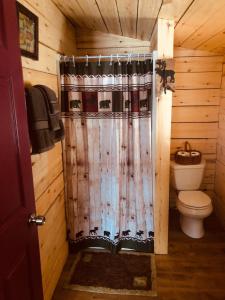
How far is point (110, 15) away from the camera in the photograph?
78.3 inches

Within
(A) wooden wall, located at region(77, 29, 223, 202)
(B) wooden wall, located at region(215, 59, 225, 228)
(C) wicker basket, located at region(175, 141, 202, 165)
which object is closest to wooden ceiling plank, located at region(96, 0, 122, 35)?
(A) wooden wall, located at region(77, 29, 223, 202)

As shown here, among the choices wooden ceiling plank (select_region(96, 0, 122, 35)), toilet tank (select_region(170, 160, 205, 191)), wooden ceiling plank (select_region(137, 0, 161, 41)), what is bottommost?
toilet tank (select_region(170, 160, 205, 191))

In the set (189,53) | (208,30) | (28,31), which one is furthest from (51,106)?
(189,53)

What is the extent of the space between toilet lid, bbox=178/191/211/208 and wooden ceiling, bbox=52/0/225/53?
1561 mm

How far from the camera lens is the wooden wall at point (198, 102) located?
9.00 ft

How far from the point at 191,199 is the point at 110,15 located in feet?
6.33

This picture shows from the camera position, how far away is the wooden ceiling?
1.60 metres

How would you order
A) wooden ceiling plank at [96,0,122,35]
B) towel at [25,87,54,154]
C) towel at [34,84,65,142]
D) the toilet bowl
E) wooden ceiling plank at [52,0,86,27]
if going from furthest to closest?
the toilet bowl → wooden ceiling plank at [52,0,86,27] → wooden ceiling plank at [96,0,122,35] → towel at [34,84,65,142] → towel at [25,87,54,154]

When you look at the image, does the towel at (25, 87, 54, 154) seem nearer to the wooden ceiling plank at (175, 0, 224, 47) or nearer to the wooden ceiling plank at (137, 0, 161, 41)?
the wooden ceiling plank at (137, 0, 161, 41)

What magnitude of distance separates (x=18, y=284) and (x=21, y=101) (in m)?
0.79

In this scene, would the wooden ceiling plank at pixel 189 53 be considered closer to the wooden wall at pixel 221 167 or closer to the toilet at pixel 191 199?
the wooden wall at pixel 221 167

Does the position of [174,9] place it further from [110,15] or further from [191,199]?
[191,199]

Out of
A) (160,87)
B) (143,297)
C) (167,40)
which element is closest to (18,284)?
(143,297)

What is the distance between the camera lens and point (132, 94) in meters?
2.07
